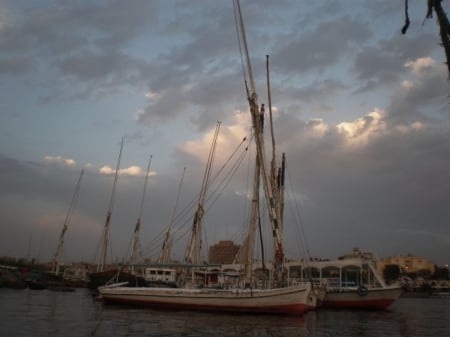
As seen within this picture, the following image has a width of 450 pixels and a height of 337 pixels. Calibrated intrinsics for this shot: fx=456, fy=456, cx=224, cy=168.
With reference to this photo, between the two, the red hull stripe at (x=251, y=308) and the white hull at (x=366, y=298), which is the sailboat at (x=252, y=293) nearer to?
the red hull stripe at (x=251, y=308)

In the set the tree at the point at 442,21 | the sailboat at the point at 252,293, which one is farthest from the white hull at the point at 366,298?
the tree at the point at 442,21

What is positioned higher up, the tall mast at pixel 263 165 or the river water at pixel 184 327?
the tall mast at pixel 263 165

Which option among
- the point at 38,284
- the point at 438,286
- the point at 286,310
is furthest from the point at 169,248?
the point at 438,286

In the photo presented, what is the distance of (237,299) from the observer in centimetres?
4281

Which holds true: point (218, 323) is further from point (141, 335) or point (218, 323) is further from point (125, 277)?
point (125, 277)

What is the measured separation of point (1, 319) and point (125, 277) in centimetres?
4094

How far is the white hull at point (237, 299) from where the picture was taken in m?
42.0

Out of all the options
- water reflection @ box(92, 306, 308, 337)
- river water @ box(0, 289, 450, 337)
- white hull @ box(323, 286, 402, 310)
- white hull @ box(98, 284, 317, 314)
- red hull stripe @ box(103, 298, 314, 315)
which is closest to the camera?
river water @ box(0, 289, 450, 337)

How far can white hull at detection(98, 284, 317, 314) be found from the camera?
4197 centimetres

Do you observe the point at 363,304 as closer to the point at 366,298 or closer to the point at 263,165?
the point at 366,298

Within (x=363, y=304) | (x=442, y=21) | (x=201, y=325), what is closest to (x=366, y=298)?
(x=363, y=304)

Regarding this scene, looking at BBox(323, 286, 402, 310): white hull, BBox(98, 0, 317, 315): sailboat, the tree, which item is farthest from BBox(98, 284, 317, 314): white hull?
the tree

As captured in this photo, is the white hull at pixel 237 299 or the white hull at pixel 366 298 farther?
the white hull at pixel 366 298

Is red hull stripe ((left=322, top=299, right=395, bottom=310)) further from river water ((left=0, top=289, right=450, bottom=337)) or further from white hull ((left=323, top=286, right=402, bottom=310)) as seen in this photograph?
river water ((left=0, top=289, right=450, bottom=337))
